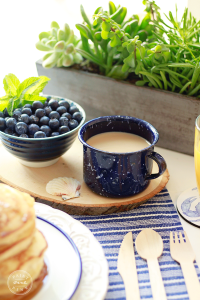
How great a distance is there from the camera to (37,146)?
821 mm

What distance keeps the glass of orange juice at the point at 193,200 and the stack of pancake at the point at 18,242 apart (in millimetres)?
388

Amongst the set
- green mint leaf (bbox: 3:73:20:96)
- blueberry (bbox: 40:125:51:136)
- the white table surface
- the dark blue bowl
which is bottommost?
the white table surface

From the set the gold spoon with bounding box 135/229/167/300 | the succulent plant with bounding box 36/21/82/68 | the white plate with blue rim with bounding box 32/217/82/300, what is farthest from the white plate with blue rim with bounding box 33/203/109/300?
the succulent plant with bounding box 36/21/82/68

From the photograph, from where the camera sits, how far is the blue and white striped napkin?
0.58 metres

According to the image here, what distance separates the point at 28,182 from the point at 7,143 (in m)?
0.12

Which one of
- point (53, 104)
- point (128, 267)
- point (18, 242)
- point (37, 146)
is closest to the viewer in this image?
point (18, 242)

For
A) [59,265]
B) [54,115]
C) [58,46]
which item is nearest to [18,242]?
[59,265]

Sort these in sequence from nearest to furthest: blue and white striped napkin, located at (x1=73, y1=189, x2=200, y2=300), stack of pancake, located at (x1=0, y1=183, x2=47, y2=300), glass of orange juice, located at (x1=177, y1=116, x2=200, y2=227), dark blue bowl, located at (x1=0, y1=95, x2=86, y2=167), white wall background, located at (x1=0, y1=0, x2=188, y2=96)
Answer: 1. stack of pancake, located at (x1=0, y1=183, x2=47, y2=300)
2. blue and white striped napkin, located at (x1=73, y1=189, x2=200, y2=300)
3. glass of orange juice, located at (x1=177, y1=116, x2=200, y2=227)
4. dark blue bowl, located at (x1=0, y1=95, x2=86, y2=167)
5. white wall background, located at (x1=0, y1=0, x2=188, y2=96)

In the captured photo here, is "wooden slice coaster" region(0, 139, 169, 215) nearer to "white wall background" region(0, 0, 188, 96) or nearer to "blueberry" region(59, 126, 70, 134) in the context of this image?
"blueberry" region(59, 126, 70, 134)

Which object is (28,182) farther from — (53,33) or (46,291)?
(53,33)

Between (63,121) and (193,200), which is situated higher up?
(63,121)

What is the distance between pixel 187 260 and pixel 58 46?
0.74 metres

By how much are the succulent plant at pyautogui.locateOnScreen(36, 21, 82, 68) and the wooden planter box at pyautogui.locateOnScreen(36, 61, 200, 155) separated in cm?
7

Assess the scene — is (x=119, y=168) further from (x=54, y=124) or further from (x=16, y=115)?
(x=16, y=115)
